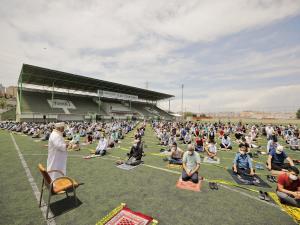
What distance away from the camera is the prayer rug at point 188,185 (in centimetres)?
542

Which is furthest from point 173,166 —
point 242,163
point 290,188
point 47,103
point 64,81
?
point 47,103

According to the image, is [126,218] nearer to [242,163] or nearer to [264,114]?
[242,163]

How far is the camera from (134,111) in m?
57.5

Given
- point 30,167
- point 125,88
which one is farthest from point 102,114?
point 30,167

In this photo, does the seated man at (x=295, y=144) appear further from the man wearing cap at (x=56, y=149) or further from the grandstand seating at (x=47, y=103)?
the grandstand seating at (x=47, y=103)

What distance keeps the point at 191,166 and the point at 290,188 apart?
2887mm

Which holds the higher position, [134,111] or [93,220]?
[134,111]

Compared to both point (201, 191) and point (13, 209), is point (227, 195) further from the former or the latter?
point (13, 209)

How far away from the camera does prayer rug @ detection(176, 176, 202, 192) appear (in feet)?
17.8

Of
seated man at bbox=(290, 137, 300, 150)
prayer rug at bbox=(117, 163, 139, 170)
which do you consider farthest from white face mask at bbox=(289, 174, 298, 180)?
seated man at bbox=(290, 137, 300, 150)

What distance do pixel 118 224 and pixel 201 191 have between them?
2.89 metres

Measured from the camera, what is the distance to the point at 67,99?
45.8 metres

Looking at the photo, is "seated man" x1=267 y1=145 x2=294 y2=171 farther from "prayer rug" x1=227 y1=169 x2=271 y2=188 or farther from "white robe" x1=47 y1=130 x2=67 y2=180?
"white robe" x1=47 y1=130 x2=67 y2=180

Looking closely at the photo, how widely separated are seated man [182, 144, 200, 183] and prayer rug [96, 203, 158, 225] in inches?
100
